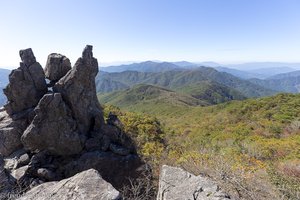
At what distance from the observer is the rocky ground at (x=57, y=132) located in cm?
1184

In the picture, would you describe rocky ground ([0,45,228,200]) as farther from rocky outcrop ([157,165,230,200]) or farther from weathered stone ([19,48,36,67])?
rocky outcrop ([157,165,230,200])

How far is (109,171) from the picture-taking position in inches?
480

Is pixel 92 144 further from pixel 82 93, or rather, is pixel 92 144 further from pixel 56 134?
pixel 82 93

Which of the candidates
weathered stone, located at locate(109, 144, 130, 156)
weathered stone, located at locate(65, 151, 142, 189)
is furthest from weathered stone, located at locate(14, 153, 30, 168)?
weathered stone, located at locate(109, 144, 130, 156)

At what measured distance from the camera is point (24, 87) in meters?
14.3

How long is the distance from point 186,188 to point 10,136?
10.2 metres

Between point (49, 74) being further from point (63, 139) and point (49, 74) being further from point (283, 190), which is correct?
point (283, 190)

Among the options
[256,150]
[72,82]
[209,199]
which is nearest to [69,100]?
[72,82]

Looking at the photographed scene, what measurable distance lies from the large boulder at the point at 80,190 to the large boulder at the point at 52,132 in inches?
225

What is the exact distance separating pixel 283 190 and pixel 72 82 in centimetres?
1116

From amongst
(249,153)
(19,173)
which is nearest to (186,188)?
(19,173)

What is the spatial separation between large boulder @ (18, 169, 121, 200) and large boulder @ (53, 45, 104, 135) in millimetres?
6920

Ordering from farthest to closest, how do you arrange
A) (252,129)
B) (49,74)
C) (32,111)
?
(252,129) < (49,74) < (32,111)

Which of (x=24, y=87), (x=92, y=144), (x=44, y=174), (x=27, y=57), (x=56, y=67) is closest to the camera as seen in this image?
(x=44, y=174)
